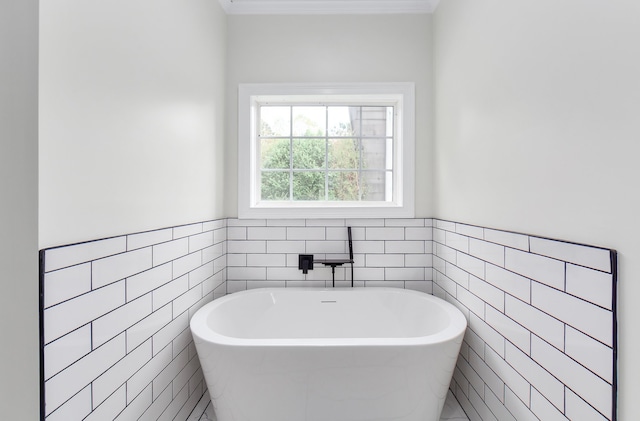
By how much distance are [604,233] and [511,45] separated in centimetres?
86

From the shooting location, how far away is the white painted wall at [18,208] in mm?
554

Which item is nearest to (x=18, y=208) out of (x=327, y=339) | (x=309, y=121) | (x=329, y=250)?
(x=327, y=339)

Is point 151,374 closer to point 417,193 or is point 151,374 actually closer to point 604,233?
point 604,233

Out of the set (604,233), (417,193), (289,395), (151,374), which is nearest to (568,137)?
(604,233)

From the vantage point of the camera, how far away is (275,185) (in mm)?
2396

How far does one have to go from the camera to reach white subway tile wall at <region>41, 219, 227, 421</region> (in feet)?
2.90

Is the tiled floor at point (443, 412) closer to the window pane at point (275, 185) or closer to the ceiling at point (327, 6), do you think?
the window pane at point (275, 185)

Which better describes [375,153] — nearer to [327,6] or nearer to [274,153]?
[274,153]

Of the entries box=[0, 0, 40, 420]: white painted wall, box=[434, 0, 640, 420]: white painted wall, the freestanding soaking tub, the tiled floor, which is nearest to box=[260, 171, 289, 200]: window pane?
the freestanding soaking tub

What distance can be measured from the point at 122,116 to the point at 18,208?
69 cm

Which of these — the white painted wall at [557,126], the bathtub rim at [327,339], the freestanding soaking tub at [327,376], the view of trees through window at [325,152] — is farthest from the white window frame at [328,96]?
the freestanding soaking tub at [327,376]

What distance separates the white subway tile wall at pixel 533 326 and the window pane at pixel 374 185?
703mm

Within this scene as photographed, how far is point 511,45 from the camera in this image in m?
1.29

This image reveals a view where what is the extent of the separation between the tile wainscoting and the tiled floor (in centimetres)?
4
